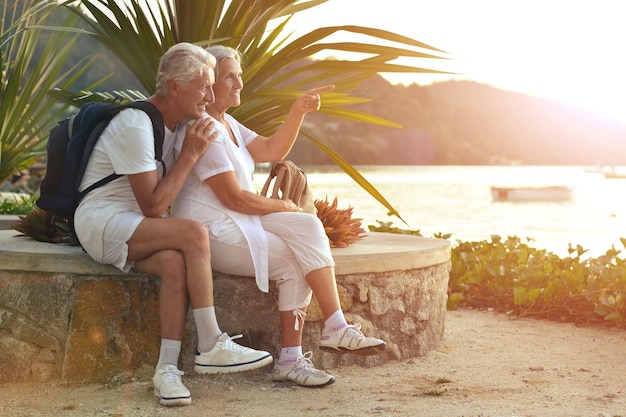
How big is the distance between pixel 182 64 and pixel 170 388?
1.26m

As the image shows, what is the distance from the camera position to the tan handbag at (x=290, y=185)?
12.2 ft

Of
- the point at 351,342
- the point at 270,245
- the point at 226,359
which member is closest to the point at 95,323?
the point at 226,359

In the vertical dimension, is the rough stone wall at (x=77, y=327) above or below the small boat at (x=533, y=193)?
above

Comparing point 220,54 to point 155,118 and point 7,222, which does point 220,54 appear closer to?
point 155,118

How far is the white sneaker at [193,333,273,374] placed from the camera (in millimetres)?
3074

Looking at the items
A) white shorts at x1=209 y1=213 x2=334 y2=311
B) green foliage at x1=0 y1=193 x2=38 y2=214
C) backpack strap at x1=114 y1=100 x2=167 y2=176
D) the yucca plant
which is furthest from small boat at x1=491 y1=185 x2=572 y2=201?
backpack strap at x1=114 y1=100 x2=167 y2=176

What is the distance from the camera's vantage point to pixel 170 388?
3049 millimetres

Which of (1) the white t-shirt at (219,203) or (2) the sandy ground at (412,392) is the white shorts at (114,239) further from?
(2) the sandy ground at (412,392)

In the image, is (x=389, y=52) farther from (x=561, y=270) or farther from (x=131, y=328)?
(x=561, y=270)

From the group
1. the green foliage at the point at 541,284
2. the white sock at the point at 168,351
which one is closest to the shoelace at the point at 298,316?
the white sock at the point at 168,351

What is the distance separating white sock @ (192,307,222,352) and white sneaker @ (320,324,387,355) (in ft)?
1.56

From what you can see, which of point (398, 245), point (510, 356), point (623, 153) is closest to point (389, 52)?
point (398, 245)

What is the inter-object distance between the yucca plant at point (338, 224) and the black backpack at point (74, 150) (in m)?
1.12

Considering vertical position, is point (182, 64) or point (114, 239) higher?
point (182, 64)
